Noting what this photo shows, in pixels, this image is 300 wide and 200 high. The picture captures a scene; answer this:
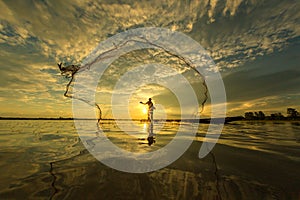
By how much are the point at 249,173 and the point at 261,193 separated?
151 centimetres

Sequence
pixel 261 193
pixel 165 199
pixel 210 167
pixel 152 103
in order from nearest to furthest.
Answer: pixel 165 199 → pixel 261 193 → pixel 210 167 → pixel 152 103

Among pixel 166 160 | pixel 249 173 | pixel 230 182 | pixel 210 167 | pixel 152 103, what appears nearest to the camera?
pixel 230 182

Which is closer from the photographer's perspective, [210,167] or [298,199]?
[298,199]

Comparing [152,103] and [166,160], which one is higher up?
[152,103]

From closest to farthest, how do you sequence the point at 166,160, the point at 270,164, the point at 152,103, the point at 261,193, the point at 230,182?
the point at 261,193, the point at 230,182, the point at 270,164, the point at 166,160, the point at 152,103

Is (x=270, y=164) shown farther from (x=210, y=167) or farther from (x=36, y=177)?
(x=36, y=177)

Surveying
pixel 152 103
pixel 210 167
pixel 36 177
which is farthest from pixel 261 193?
pixel 152 103

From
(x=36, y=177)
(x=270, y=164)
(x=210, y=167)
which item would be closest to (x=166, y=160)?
(x=210, y=167)

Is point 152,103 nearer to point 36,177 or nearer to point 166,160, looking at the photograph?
point 166,160

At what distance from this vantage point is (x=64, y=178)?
4.50 m

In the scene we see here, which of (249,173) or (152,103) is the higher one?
(152,103)

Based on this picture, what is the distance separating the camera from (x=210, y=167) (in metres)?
5.75

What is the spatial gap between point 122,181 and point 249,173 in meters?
3.66

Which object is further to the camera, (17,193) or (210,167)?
(210,167)
